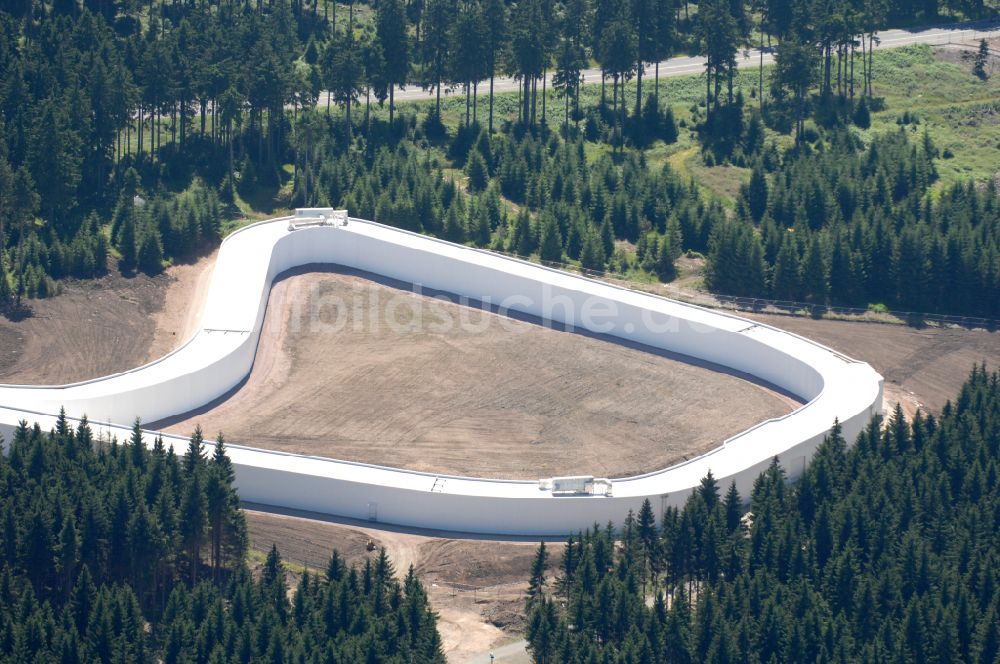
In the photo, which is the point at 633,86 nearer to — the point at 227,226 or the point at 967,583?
the point at 227,226

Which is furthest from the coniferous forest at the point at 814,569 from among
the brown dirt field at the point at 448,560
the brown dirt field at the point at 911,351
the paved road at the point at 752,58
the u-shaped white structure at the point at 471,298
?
the paved road at the point at 752,58

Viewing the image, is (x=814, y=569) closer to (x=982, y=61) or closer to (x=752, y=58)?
(x=982, y=61)

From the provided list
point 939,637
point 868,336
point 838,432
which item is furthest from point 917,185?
point 939,637

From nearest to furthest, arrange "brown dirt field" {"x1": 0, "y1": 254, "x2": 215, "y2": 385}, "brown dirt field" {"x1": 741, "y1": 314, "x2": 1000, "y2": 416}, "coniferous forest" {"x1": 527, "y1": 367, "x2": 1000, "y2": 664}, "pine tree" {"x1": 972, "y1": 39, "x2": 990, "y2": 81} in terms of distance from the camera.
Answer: "coniferous forest" {"x1": 527, "y1": 367, "x2": 1000, "y2": 664} → "brown dirt field" {"x1": 0, "y1": 254, "x2": 215, "y2": 385} → "brown dirt field" {"x1": 741, "y1": 314, "x2": 1000, "y2": 416} → "pine tree" {"x1": 972, "y1": 39, "x2": 990, "y2": 81}

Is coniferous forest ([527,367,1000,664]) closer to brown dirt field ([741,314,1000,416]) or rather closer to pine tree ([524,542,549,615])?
pine tree ([524,542,549,615])

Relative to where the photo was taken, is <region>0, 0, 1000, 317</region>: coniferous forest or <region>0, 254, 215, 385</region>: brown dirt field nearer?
<region>0, 254, 215, 385</region>: brown dirt field

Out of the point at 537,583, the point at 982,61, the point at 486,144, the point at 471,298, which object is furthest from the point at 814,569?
the point at 982,61

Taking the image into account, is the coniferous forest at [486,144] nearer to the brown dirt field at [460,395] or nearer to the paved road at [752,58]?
the paved road at [752,58]

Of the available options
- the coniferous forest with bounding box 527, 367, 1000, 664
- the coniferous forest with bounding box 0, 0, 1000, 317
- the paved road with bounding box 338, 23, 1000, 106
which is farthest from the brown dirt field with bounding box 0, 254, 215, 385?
the paved road with bounding box 338, 23, 1000, 106
